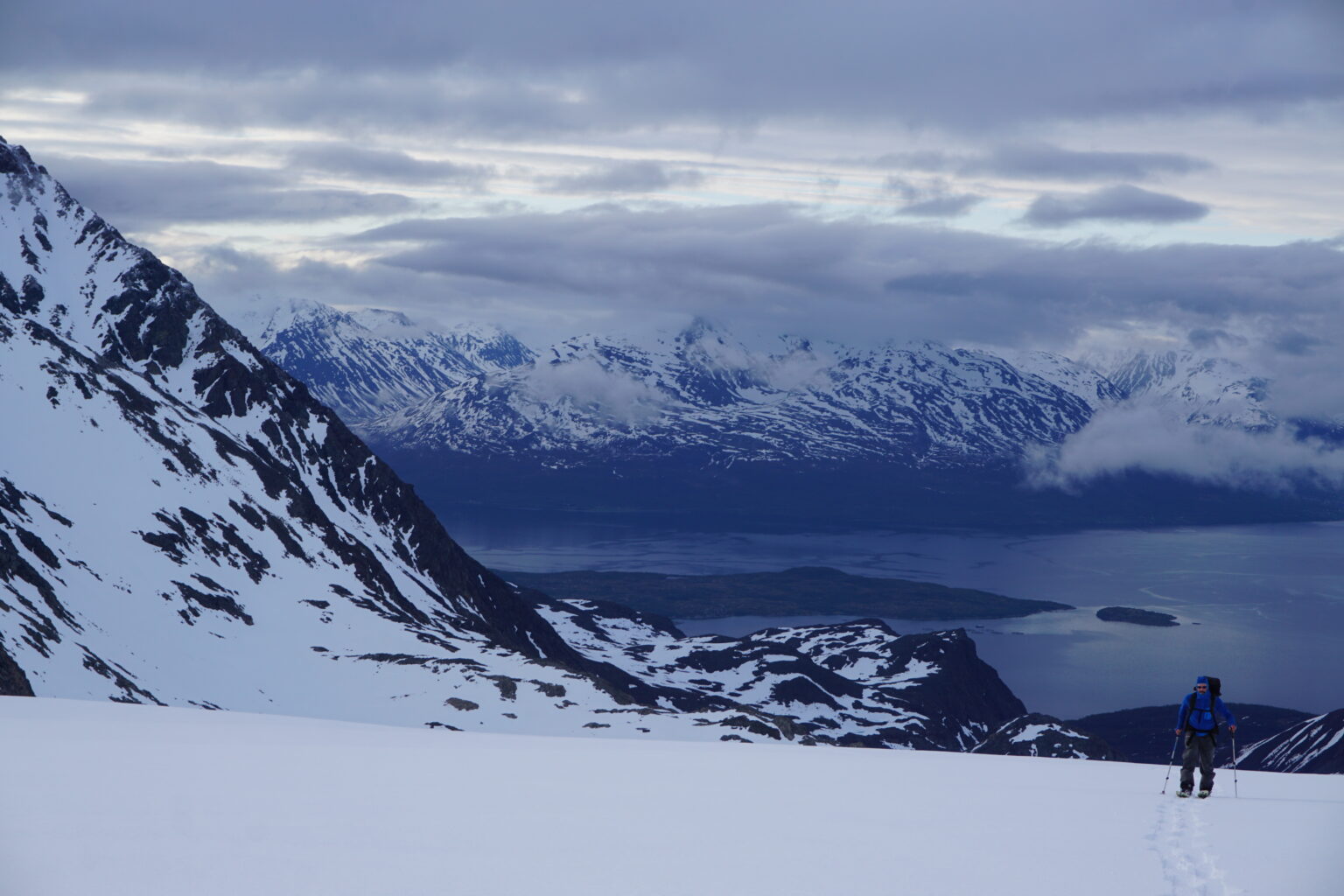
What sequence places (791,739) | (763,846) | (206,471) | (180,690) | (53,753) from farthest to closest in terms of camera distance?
(206,471), (791,739), (180,690), (53,753), (763,846)

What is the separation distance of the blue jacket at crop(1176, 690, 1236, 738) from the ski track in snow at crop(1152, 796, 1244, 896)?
3.00m

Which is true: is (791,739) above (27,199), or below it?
below

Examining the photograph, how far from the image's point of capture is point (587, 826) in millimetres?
15602

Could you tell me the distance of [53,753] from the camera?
18.2 meters

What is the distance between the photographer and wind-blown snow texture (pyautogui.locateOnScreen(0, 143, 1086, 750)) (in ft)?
256

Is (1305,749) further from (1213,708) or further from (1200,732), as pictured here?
(1200,732)

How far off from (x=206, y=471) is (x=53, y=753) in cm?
10654

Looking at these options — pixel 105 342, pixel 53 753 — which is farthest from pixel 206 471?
pixel 53 753

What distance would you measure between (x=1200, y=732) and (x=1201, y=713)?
20.5 inches

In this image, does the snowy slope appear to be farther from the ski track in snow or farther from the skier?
the skier

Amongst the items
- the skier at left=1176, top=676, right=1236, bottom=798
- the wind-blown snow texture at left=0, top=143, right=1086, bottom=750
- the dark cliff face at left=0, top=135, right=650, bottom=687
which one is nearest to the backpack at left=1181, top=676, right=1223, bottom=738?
the skier at left=1176, top=676, right=1236, bottom=798

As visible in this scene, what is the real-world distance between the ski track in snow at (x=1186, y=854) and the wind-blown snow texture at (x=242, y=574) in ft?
173

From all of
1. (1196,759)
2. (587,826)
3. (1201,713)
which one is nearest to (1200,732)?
(1201,713)

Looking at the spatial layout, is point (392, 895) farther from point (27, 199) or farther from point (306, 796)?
point (27, 199)
